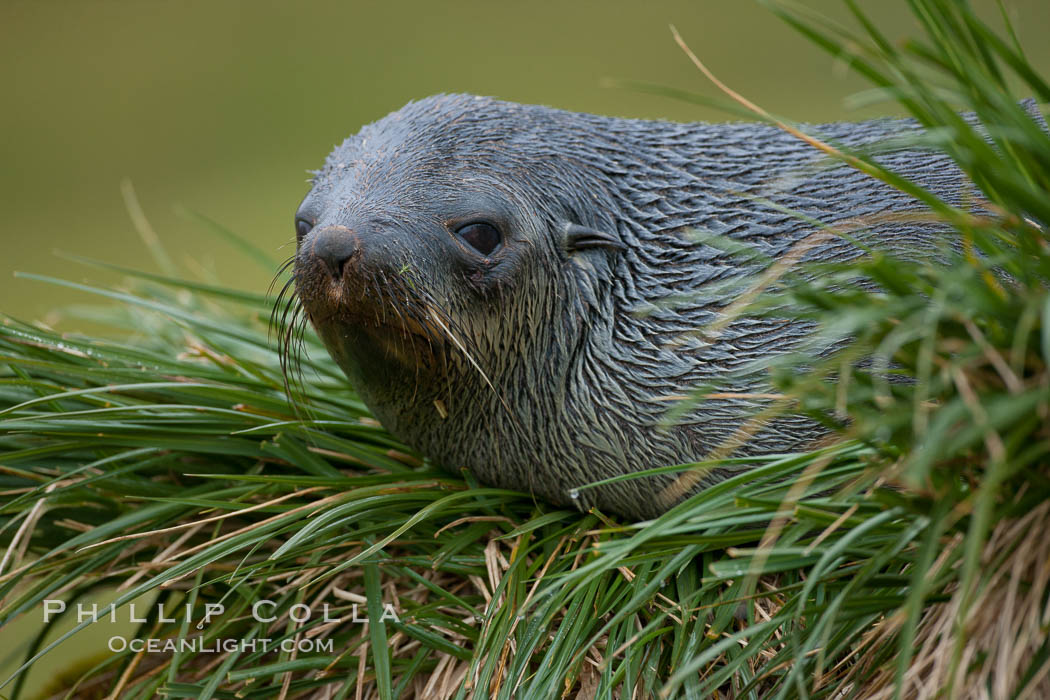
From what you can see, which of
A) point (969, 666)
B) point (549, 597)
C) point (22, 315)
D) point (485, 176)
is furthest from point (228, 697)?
point (22, 315)

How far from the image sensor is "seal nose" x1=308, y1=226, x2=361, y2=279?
3.29ft

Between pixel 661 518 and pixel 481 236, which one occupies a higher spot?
pixel 481 236

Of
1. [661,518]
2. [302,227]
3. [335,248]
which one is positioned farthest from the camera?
[302,227]

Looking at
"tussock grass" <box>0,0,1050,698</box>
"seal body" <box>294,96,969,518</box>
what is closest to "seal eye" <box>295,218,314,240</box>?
"seal body" <box>294,96,969,518</box>

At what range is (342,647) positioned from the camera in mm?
1156

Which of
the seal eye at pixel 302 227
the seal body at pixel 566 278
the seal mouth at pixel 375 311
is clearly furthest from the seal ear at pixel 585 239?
the seal eye at pixel 302 227

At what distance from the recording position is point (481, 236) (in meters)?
1.10

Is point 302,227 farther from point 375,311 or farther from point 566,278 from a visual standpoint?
point 566,278

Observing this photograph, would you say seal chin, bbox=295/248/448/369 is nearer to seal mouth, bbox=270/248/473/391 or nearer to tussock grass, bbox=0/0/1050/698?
seal mouth, bbox=270/248/473/391

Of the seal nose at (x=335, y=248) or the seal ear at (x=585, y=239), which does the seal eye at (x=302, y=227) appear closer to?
the seal nose at (x=335, y=248)

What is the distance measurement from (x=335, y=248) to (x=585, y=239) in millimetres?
319

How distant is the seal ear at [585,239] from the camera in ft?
3.82

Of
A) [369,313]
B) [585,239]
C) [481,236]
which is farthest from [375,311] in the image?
[585,239]

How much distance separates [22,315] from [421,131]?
111 inches
